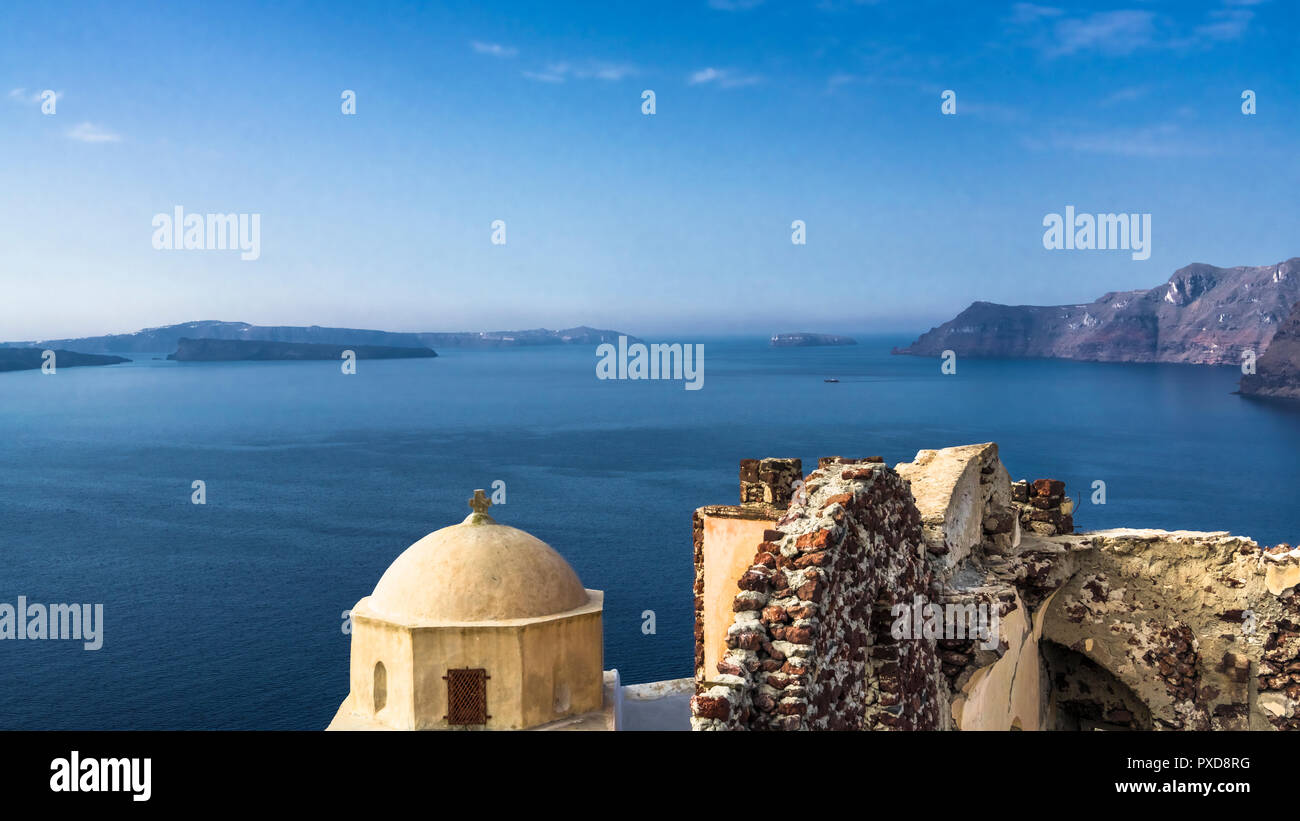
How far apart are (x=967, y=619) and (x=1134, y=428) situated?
139m

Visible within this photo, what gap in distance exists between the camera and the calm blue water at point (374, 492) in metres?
61.8

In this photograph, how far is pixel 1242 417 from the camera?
5758 inches

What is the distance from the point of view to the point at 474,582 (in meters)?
16.8

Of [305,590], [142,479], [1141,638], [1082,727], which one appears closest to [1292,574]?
[1141,638]

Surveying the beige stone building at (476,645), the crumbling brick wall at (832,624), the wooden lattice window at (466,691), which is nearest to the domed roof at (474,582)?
the beige stone building at (476,645)

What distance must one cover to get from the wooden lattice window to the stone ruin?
360cm

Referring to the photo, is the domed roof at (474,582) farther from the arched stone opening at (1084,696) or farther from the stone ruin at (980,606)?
the arched stone opening at (1084,696)

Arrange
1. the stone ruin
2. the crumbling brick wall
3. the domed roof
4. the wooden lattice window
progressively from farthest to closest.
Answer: the domed roof
the wooden lattice window
the stone ruin
the crumbling brick wall

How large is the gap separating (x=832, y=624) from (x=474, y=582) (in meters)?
8.86

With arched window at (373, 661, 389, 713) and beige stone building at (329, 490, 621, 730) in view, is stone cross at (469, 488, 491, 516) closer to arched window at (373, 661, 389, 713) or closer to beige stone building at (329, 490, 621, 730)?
beige stone building at (329, 490, 621, 730)

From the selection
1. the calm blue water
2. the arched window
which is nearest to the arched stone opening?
the arched window

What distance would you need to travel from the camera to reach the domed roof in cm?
1667
